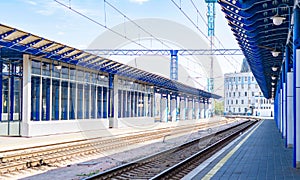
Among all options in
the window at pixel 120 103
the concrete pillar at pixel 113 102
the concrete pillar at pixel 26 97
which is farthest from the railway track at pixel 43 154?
the window at pixel 120 103

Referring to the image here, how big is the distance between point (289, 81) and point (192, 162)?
4.62 m

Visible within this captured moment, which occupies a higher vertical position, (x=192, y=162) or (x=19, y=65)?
(x=19, y=65)

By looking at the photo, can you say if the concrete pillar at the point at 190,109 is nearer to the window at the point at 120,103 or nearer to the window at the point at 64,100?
the window at the point at 120,103

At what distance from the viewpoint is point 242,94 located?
119m

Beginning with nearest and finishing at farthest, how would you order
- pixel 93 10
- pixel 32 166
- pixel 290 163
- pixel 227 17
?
pixel 290 163, pixel 32 166, pixel 227 17, pixel 93 10

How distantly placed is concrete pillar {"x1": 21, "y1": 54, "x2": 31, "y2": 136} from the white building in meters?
91.5

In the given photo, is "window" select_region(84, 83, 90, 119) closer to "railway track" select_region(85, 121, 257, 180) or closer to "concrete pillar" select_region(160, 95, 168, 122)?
"railway track" select_region(85, 121, 257, 180)

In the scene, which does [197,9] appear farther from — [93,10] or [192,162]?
[192,162]

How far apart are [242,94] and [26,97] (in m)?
101

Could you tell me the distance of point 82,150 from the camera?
17875 millimetres

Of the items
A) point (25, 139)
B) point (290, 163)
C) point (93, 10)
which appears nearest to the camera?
point (290, 163)

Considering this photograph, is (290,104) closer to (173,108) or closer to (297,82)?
(297,82)

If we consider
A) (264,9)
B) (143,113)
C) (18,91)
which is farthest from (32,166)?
(143,113)

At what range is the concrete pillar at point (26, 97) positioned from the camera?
75.4 ft
